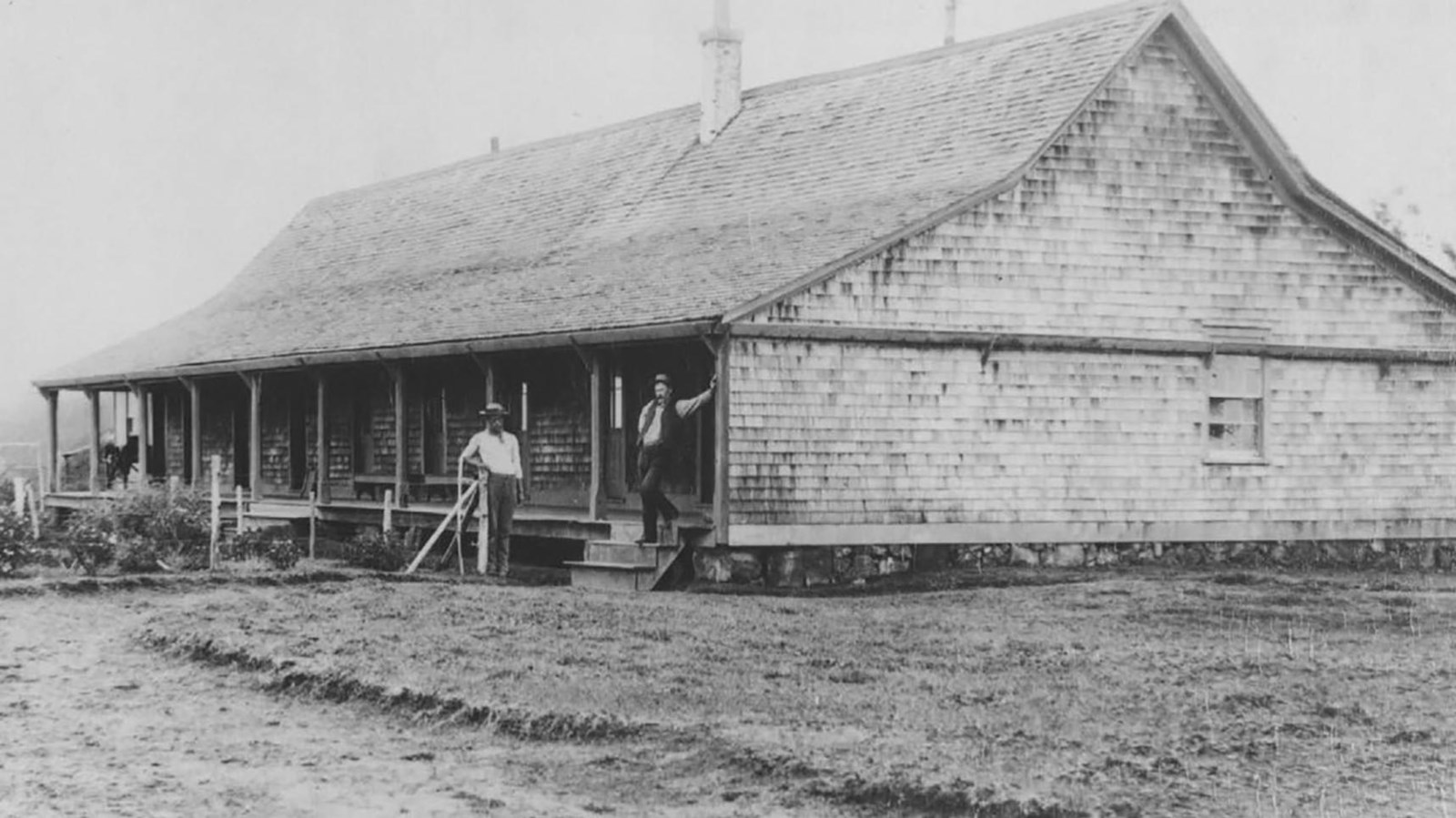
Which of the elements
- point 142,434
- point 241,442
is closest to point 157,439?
point 142,434

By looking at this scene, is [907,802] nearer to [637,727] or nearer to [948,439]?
[637,727]

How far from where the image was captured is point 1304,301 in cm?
2148

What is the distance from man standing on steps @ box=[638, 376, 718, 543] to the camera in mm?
18656

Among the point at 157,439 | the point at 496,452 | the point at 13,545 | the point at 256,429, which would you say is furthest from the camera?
the point at 157,439

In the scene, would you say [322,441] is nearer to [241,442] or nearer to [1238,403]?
[241,442]

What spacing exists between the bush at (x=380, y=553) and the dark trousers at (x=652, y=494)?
3436 mm

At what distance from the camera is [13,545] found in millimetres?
18766

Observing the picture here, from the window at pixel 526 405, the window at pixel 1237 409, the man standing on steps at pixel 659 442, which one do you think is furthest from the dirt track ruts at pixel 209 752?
the window at pixel 1237 409

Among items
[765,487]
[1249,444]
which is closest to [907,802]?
[765,487]

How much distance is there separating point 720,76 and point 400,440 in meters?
7.28

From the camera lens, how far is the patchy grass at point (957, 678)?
28.5 feet

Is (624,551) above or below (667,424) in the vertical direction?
below

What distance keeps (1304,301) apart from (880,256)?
5.88 m

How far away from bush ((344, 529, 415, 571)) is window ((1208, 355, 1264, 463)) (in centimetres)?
970
